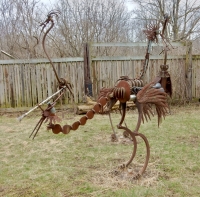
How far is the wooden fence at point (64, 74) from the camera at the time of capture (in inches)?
260

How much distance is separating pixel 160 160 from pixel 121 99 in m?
1.23

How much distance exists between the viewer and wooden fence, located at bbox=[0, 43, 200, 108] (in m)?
6.60

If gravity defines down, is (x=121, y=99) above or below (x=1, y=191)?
above

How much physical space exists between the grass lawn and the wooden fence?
157 centimetres

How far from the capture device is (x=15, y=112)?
21.8 feet

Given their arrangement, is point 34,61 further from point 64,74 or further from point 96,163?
point 96,163

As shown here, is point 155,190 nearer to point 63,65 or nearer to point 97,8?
point 63,65

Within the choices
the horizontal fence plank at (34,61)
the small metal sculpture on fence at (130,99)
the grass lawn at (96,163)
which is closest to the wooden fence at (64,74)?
the horizontal fence plank at (34,61)

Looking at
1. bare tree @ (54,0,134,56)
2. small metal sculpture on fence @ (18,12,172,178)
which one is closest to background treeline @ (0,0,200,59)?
bare tree @ (54,0,134,56)

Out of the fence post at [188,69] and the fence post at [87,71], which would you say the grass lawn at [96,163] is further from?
the fence post at [188,69]

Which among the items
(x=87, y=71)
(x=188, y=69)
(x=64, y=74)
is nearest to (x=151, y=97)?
(x=87, y=71)

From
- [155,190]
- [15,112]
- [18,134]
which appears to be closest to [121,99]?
[155,190]

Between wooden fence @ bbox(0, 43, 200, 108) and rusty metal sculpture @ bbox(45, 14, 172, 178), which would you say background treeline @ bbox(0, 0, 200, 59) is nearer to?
wooden fence @ bbox(0, 43, 200, 108)

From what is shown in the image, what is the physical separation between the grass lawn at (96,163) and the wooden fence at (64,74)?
1.57 meters
